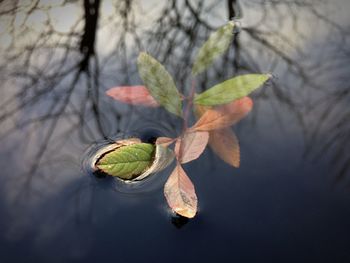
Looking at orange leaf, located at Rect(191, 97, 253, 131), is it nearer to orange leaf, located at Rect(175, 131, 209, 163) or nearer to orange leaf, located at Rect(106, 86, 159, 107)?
orange leaf, located at Rect(175, 131, 209, 163)

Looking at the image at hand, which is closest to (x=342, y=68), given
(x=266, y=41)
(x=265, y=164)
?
(x=266, y=41)

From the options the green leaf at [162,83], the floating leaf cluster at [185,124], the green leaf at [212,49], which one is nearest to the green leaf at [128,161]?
the floating leaf cluster at [185,124]

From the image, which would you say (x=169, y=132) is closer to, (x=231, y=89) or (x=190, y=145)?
(x=190, y=145)

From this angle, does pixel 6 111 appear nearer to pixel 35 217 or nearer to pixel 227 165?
pixel 35 217

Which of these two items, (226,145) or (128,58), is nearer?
(226,145)

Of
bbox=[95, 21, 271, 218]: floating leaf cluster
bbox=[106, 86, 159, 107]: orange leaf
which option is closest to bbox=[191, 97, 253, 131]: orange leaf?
bbox=[95, 21, 271, 218]: floating leaf cluster

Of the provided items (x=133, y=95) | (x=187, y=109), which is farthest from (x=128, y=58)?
(x=187, y=109)

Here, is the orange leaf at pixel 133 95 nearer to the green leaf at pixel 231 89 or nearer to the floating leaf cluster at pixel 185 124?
the floating leaf cluster at pixel 185 124
